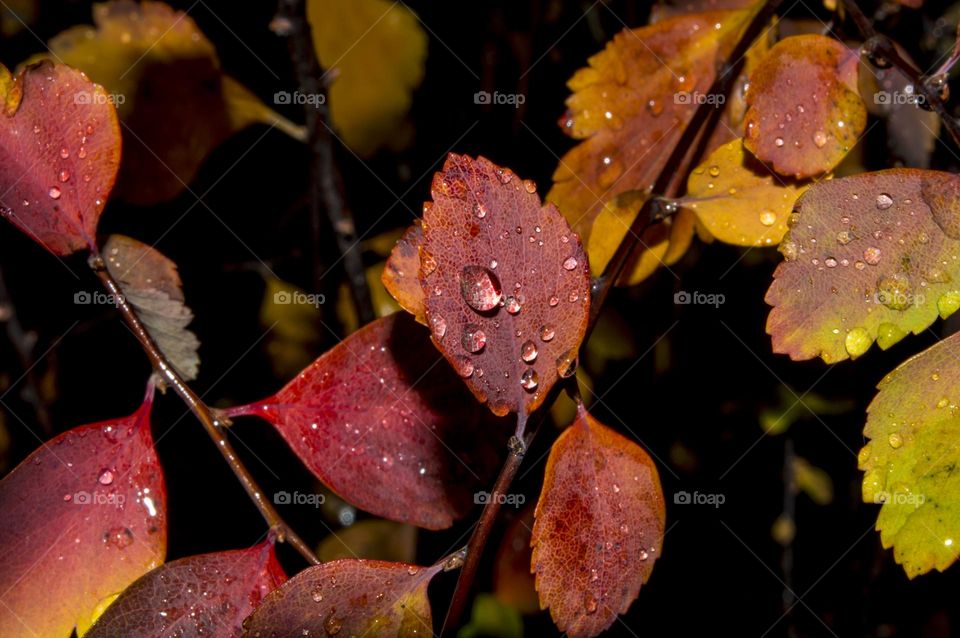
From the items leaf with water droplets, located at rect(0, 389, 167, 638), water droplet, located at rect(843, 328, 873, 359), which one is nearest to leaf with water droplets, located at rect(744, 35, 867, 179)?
water droplet, located at rect(843, 328, 873, 359)

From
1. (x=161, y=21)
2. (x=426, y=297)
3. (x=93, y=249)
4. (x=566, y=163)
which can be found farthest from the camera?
(x=161, y=21)

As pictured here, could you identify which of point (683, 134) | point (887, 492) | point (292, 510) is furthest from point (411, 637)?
point (292, 510)

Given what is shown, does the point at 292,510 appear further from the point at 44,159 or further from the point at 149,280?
the point at 44,159

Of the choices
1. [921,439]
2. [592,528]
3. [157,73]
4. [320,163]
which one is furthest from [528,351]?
[157,73]

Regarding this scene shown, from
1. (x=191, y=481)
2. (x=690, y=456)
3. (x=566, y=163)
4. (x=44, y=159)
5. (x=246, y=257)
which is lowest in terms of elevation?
(x=690, y=456)

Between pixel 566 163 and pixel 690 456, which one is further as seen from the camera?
pixel 690 456

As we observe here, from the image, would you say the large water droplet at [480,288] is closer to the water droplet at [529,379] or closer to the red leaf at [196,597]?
the water droplet at [529,379]

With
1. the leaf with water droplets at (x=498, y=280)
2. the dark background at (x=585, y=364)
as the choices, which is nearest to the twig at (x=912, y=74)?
the leaf with water droplets at (x=498, y=280)
